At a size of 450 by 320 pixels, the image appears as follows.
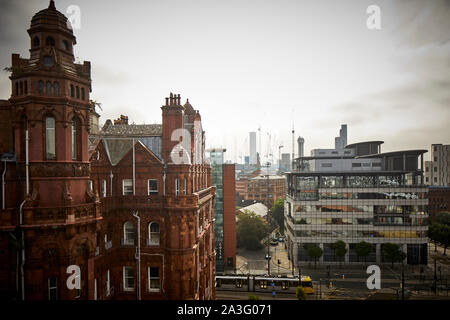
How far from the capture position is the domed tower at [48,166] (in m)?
16.7

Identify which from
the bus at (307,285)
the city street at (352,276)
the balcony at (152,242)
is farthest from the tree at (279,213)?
the balcony at (152,242)

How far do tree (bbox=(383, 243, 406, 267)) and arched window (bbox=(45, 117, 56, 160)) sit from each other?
271ft

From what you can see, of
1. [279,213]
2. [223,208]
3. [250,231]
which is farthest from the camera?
[279,213]

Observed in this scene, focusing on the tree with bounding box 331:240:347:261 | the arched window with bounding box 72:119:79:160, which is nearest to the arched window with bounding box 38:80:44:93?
the arched window with bounding box 72:119:79:160

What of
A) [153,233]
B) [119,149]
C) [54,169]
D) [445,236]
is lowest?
[445,236]

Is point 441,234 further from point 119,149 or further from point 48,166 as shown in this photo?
point 48,166

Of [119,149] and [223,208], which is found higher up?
[119,149]

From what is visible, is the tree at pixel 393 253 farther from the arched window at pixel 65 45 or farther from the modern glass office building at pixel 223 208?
the arched window at pixel 65 45

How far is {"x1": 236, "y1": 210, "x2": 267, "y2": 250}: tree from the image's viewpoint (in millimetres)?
95125

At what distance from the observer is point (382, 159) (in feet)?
274

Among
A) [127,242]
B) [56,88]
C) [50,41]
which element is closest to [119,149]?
[127,242]

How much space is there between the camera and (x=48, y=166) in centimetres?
1733

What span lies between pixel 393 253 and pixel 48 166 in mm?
83276

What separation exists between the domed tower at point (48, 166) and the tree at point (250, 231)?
265ft
